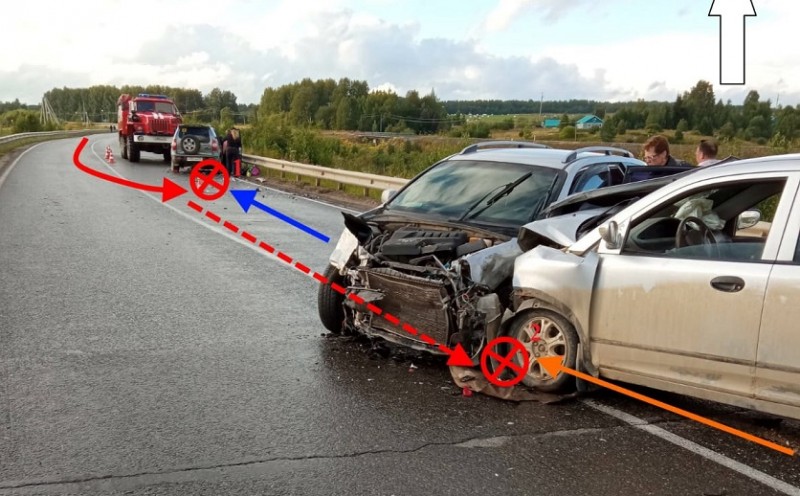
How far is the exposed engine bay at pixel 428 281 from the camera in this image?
15.9 ft

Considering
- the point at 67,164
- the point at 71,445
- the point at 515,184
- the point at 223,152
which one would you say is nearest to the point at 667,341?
the point at 515,184

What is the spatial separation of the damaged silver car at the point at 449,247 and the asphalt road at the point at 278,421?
13.4 inches

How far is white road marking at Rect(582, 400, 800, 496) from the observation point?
11.5 feet

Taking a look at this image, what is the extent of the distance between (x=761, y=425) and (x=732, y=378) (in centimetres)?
62

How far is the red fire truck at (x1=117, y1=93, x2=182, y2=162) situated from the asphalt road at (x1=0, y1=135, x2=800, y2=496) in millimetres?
23633

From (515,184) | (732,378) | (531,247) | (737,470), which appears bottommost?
(737,470)

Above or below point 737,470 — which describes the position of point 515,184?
above

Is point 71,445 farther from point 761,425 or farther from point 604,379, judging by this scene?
point 761,425

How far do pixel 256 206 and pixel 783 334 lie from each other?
1345 cm

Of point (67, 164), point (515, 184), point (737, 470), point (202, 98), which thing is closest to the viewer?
point (737, 470)

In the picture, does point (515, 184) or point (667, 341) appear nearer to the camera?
point (667, 341)

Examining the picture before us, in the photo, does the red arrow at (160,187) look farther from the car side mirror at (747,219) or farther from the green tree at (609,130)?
the green tree at (609,130)

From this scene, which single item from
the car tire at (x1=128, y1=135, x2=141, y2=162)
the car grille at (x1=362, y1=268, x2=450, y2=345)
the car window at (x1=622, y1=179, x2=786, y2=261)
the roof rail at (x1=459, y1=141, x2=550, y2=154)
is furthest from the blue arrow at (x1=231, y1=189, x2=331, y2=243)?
the car tire at (x1=128, y1=135, x2=141, y2=162)

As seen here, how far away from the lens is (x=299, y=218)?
45.7 ft
